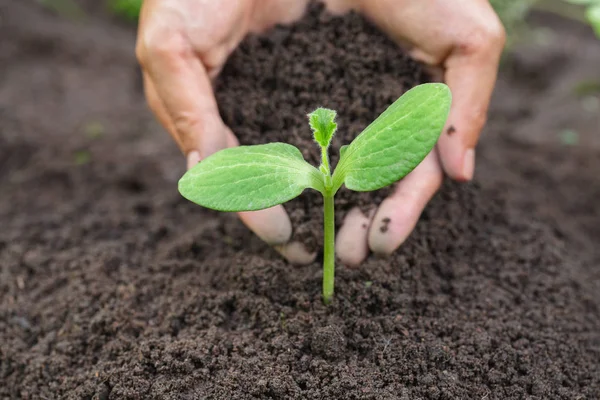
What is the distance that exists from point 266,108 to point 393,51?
1.45 ft

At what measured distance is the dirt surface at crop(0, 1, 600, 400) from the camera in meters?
1.50

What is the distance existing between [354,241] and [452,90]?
21.1 inches

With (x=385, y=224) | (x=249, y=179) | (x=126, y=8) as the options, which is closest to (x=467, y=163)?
(x=385, y=224)

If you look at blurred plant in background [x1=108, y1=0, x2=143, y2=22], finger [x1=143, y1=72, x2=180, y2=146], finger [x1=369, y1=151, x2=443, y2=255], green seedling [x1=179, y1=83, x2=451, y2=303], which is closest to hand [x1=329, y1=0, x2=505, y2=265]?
finger [x1=369, y1=151, x2=443, y2=255]

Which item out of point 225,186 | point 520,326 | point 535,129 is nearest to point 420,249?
point 520,326

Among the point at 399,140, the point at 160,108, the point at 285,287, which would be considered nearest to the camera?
the point at 399,140

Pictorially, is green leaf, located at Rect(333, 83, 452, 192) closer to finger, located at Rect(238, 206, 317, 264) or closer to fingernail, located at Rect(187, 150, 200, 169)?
finger, located at Rect(238, 206, 317, 264)

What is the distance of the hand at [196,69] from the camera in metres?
A: 1.72

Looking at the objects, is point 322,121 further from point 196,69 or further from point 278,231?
point 196,69

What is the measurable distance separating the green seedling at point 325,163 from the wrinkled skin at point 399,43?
332 mm

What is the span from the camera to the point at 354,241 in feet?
5.62

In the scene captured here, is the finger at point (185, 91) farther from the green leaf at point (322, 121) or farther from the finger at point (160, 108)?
the green leaf at point (322, 121)

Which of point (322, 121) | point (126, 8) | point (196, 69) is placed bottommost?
point (126, 8)

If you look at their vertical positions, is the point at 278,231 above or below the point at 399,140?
below
